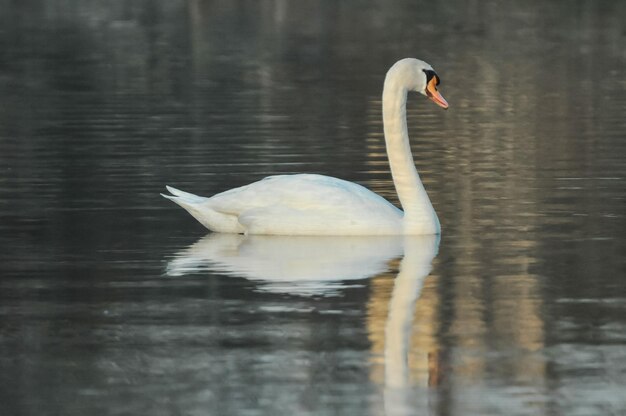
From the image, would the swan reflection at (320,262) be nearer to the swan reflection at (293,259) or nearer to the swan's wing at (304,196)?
the swan reflection at (293,259)

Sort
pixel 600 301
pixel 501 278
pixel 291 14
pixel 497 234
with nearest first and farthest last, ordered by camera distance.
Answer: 1. pixel 600 301
2. pixel 501 278
3. pixel 497 234
4. pixel 291 14

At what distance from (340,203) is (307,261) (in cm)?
109

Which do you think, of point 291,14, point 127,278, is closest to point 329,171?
point 127,278

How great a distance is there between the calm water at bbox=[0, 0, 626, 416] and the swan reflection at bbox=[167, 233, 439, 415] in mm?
35

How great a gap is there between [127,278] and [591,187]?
5.91 metres

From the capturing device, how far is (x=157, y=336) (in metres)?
10.0

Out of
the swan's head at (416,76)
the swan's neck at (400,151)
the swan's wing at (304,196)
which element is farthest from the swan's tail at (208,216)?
the swan's head at (416,76)

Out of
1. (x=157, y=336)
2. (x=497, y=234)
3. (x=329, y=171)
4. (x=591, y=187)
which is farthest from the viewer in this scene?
(x=329, y=171)

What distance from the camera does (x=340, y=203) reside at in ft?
44.9

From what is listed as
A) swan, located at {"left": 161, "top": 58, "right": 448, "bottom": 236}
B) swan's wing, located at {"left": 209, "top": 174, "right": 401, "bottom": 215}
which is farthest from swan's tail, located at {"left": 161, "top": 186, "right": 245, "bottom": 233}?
swan's wing, located at {"left": 209, "top": 174, "right": 401, "bottom": 215}

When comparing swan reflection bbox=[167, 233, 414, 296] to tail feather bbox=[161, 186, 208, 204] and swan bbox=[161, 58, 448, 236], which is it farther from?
tail feather bbox=[161, 186, 208, 204]

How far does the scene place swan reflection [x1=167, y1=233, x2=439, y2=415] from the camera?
36.9 ft

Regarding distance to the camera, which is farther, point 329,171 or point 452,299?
point 329,171

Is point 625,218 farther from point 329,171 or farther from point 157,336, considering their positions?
point 157,336
